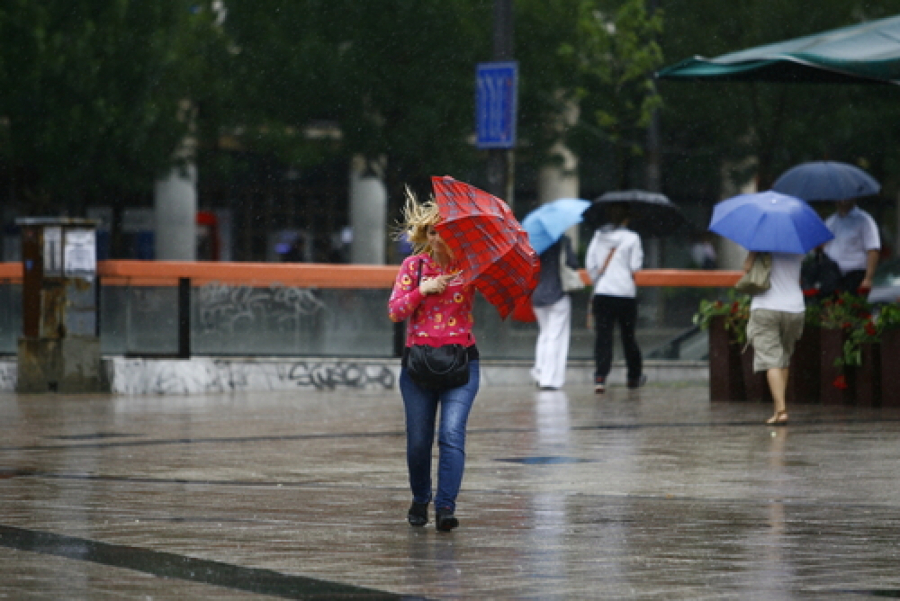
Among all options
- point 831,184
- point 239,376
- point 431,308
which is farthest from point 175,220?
point 431,308

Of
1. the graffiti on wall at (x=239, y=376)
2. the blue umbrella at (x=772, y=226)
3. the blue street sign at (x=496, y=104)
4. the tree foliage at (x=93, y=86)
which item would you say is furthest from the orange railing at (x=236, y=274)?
the tree foliage at (x=93, y=86)

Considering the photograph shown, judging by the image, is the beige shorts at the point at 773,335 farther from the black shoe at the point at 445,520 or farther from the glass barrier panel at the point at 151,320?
the glass barrier panel at the point at 151,320

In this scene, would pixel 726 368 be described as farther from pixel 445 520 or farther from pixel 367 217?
pixel 367 217

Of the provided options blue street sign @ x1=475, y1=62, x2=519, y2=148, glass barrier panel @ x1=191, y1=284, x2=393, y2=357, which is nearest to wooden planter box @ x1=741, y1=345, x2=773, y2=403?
blue street sign @ x1=475, y1=62, x2=519, y2=148

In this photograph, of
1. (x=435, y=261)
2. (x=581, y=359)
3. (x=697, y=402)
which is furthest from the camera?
(x=581, y=359)

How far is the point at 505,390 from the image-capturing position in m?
17.1

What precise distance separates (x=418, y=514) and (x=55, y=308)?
973 cm

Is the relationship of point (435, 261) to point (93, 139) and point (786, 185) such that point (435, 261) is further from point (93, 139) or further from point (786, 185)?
point (93, 139)

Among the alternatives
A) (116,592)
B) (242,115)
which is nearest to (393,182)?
(242,115)

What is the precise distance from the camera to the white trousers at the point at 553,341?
16381 millimetres

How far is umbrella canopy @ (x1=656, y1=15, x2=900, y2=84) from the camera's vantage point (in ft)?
41.7

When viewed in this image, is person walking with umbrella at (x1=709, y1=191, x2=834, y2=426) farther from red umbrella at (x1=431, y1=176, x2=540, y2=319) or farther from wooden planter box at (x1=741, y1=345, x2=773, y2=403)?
red umbrella at (x1=431, y1=176, x2=540, y2=319)

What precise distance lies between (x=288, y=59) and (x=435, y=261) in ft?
80.1

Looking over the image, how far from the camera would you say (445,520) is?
23.0ft
